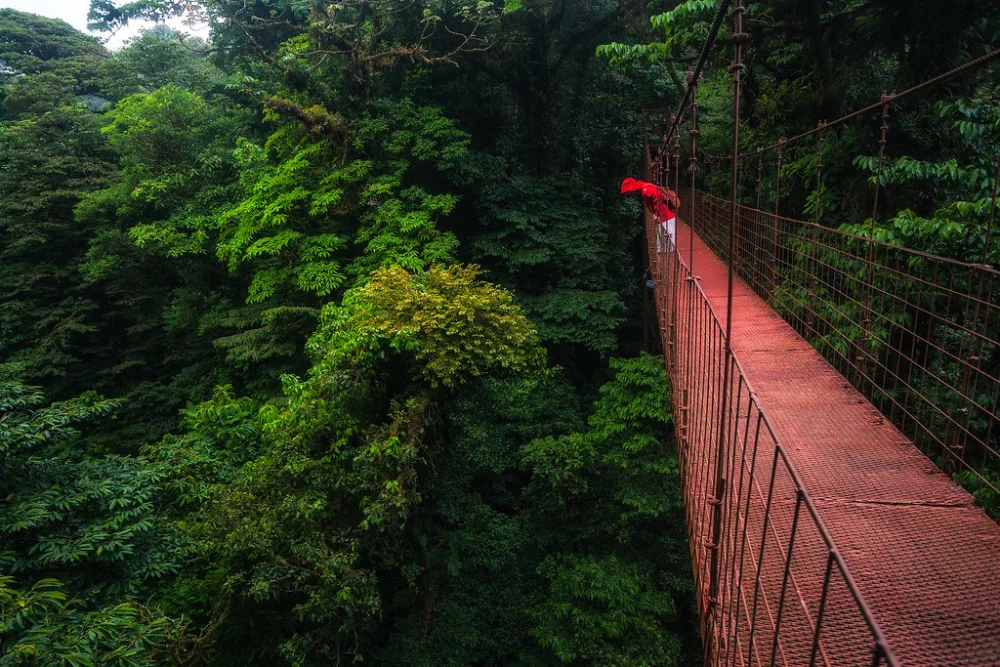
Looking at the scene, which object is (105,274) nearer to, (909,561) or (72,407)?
(72,407)

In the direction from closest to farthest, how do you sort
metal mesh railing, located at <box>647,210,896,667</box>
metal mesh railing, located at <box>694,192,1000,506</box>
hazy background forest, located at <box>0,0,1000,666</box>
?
metal mesh railing, located at <box>647,210,896,667</box> < metal mesh railing, located at <box>694,192,1000,506</box> < hazy background forest, located at <box>0,0,1000,666</box>

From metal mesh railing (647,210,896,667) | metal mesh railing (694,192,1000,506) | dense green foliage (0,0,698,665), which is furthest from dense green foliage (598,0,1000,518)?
dense green foliage (0,0,698,665)

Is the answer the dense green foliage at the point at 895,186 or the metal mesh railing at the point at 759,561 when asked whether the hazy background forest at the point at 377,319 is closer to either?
the dense green foliage at the point at 895,186

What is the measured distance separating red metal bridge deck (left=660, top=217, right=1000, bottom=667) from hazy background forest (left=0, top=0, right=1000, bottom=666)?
106cm

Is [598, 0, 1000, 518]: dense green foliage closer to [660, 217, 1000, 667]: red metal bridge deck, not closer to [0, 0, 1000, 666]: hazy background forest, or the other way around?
[0, 0, 1000, 666]: hazy background forest

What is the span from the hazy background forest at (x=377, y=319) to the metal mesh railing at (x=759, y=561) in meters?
1.45

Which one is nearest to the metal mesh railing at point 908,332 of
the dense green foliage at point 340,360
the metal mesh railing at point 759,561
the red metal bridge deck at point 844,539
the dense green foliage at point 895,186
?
the dense green foliage at point 895,186

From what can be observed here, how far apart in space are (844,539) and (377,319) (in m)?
3.11

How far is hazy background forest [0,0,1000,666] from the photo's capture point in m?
3.34

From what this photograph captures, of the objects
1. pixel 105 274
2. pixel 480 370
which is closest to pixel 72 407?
pixel 480 370

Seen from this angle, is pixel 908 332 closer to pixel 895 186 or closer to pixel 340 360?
pixel 895 186

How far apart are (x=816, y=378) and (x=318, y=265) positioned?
4678 mm

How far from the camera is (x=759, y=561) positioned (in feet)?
3.26

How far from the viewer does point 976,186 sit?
285cm
